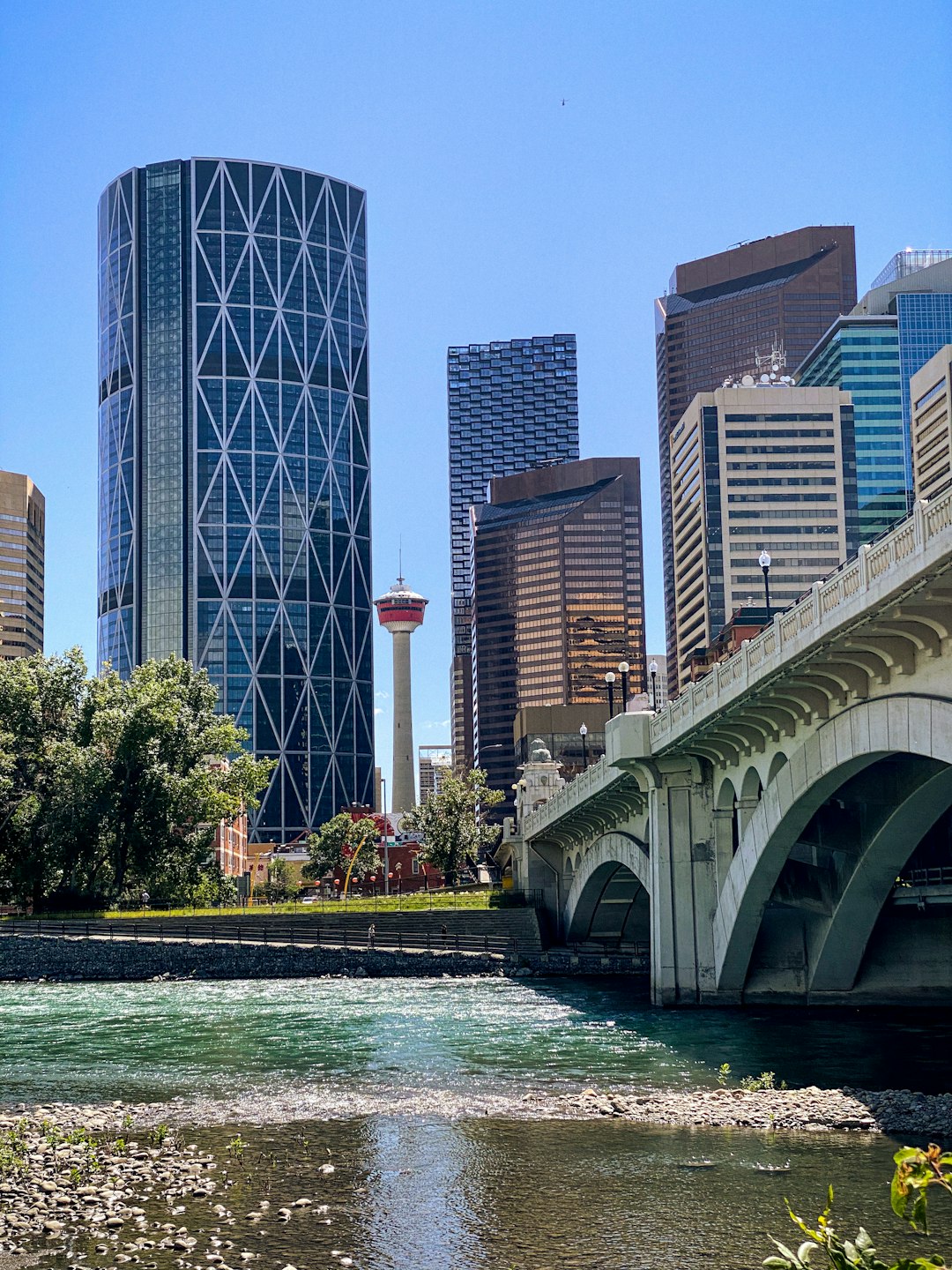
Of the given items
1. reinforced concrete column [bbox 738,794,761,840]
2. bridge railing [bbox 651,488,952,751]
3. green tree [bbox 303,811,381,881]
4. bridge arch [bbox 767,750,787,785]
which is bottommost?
green tree [bbox 303,811,381,881]

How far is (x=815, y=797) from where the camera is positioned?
123 ft

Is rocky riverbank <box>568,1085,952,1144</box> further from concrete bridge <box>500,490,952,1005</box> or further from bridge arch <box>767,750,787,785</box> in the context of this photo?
bridge arch <box>767,750,787,785</box>

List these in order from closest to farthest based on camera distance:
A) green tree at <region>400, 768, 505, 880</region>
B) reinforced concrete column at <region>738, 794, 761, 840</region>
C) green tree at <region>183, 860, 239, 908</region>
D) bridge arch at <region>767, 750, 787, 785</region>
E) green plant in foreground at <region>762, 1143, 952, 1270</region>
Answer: green plant in foreground at <region>762, 1143, 952, 1270</region> < bridge arch at <region>767, 750, 787, 785</region> < reinforced concrete column at <region>738, 794, 761, 840</region> < green tree at <region>183, 860, 239, 908</region> < green tree at <region>400, 768, 505, 880</region>

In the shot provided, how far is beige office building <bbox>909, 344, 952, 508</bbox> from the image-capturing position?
597 feet

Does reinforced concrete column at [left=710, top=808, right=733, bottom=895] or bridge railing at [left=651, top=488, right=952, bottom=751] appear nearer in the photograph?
bridge railing at [left=651, top=488, right=952, bottom=751]

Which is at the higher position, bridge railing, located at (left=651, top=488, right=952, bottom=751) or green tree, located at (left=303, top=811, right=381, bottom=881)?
bridge railing, located at (left=651, top=488, right=952, bottom=751)

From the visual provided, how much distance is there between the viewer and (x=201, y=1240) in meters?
19.7

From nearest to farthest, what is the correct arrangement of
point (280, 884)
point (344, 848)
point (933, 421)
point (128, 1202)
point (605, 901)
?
point (128, 1202) < point (605, 901) < point (344, 848) < point (280, 884) < point (933, 421)

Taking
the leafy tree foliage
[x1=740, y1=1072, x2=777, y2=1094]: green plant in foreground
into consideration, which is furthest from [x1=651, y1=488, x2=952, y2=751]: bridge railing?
the leafy tree foliage

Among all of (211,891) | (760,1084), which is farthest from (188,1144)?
(211,891)

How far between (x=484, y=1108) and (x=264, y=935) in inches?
2054

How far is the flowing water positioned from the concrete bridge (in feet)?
7.01

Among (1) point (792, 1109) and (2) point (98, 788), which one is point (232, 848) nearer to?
(2) point (98, 788)

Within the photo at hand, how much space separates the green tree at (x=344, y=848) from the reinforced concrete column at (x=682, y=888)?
109191 millimetres
